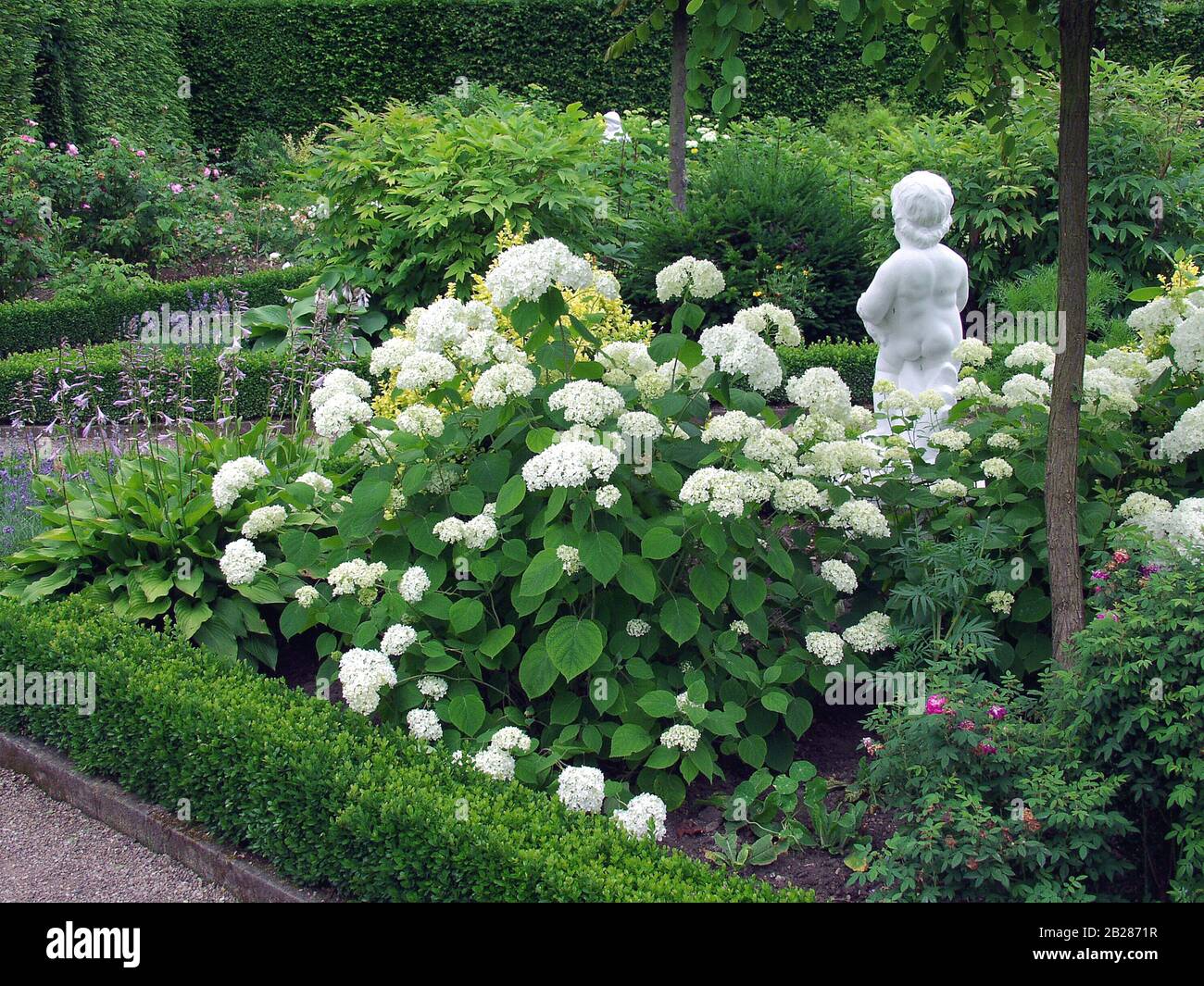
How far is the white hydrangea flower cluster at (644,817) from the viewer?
3412 millimetres

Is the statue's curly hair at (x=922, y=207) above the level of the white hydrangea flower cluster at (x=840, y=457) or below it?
above

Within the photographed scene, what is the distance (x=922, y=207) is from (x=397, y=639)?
11.2 ft

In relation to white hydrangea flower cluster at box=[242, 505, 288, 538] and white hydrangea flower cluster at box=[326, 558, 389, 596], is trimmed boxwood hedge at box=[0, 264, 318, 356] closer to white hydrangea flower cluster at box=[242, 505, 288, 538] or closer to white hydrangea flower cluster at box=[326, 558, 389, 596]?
white hydrangea flower cluster at box=[242, 505, 288, 538]

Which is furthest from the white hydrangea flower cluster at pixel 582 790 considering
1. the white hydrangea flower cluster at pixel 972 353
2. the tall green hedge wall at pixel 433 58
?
the tall green hedge wall at pixel 433 58

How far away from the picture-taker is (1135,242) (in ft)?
29.7

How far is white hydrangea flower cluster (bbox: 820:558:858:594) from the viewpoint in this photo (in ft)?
12.8

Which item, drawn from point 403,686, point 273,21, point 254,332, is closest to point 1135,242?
point 254,332

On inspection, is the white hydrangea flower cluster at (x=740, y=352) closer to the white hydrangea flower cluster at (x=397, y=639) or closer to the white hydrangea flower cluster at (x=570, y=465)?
the white hydrangea flower cluster at (x=570, y=465)

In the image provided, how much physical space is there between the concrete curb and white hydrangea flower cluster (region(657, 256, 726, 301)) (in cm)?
221

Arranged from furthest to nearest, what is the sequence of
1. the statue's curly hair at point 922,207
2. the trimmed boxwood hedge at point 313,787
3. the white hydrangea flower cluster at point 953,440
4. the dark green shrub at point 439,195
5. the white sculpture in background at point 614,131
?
1. the white sculpture in background at point 614,131
2. the dark green shrub at point 439,195
3. the statue's curly hair at point 922,207
4. the white hydrangea flower cluster at point 953,440
5. the trimmed boxwood hedge at point 313,787

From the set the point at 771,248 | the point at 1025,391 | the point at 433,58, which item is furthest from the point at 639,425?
the point at 433,58

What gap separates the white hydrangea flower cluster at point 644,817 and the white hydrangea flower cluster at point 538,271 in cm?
157

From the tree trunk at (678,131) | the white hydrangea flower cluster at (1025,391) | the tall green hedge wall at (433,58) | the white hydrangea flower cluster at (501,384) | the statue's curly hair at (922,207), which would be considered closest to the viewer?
the white hydrangea flower cluster at (501,384)
